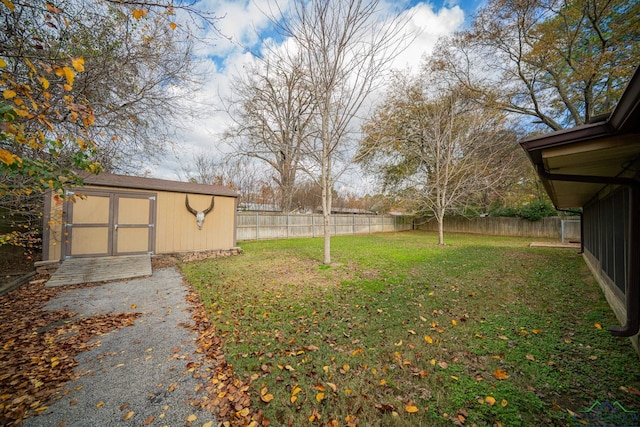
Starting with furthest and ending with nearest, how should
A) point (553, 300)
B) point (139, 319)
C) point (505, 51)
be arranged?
1. point (505, 51)
2. point (553, 300)
3. point (139, 319)

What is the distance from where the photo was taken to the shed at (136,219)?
19.9 feet

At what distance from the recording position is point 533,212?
16.8 metres

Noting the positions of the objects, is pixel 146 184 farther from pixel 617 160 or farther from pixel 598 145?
pixel 617 160

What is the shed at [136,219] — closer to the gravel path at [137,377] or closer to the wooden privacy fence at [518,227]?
the gravel path at [137,377]

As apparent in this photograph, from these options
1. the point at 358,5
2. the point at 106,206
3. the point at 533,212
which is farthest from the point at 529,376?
the point at 533,212

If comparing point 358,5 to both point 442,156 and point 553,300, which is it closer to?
point 553,300

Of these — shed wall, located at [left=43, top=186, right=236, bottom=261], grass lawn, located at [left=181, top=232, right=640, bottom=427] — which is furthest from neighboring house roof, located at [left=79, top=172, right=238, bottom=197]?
grass lawn, located at [left=181, top=232, right=640, bottom=427]

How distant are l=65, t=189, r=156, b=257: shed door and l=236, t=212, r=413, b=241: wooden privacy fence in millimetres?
5922

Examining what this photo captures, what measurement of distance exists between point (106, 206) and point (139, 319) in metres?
4.77

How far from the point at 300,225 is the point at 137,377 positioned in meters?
13.6

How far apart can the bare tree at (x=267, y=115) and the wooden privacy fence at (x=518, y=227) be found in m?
15.7

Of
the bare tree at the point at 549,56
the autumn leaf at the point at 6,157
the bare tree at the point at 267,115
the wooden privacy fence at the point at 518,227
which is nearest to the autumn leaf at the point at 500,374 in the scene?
the autumn leaf at the point at 6,157

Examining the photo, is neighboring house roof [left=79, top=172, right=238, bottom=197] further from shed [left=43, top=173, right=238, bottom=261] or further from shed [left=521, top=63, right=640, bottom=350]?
shed [left=521, top=63, right=640, bottom=350]

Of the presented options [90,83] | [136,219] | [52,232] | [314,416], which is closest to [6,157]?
[314,416]
